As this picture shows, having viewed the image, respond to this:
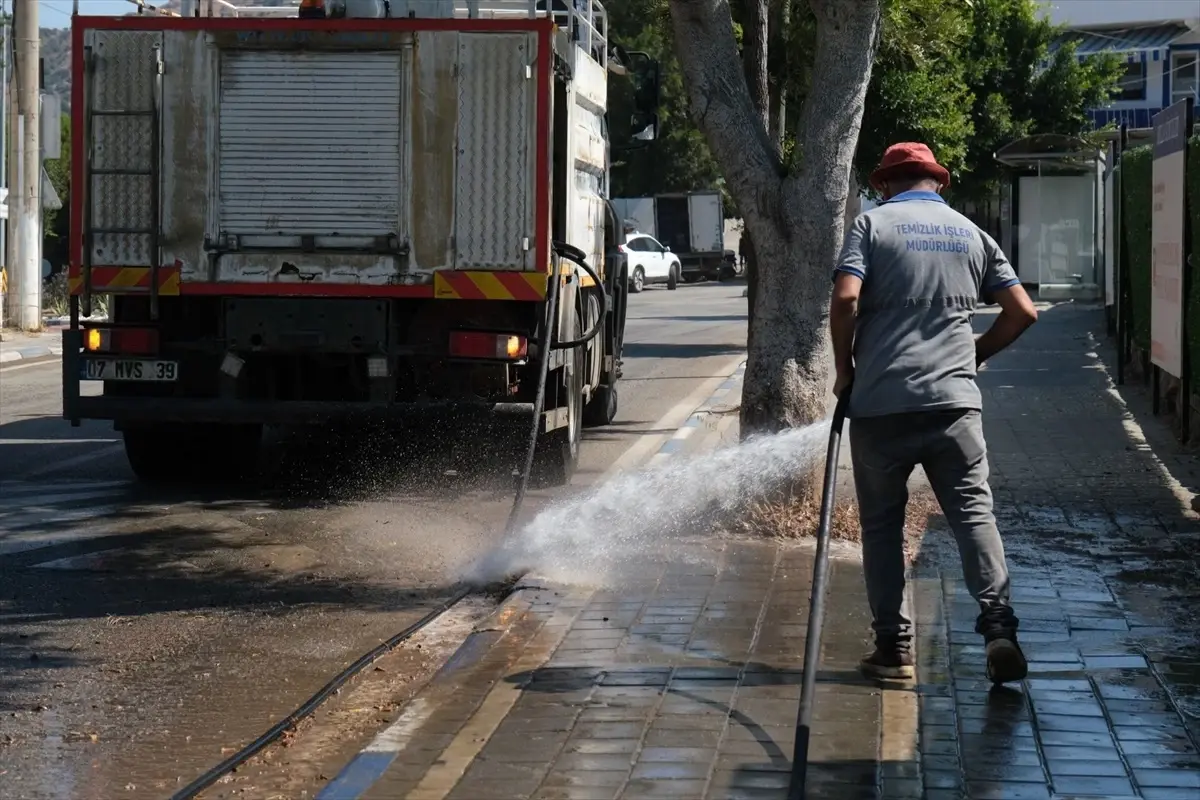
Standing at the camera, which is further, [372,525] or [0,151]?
[0,151]

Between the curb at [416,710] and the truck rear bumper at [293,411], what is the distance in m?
2.63

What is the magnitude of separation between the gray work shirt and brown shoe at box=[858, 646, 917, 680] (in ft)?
2.64

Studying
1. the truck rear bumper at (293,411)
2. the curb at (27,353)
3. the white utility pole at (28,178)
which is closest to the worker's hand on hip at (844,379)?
the truck rear bumper at (293,411)

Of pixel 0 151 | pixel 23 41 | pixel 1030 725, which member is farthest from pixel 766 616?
pixel 0 151

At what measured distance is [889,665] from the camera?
19.0 feet

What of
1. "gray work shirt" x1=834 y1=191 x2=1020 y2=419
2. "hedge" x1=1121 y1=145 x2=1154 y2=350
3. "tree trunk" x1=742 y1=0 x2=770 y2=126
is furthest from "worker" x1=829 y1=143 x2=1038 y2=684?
"hedge" x1=1121 y1=145 x2=1154 y2=350

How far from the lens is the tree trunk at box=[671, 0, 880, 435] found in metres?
8.60

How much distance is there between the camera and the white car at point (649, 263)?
149ft

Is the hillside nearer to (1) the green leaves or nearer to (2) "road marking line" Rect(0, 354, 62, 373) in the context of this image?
(1) the green leaves

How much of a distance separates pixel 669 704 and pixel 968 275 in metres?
1.75

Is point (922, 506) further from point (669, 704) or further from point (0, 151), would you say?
point (0, 151)

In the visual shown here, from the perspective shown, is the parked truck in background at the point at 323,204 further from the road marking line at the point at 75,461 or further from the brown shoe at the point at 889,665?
the brown shoe at the point at 889,665

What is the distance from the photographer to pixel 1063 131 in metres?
35.2

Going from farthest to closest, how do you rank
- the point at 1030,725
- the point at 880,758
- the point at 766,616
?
the point at 766,616 < the point at 1030,725 < the point at 880,758
